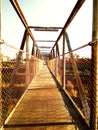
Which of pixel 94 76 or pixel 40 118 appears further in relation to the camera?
pixel 40 118

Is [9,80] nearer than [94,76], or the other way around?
[94,76]

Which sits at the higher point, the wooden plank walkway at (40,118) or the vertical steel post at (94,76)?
the vertical steel post at (94,76)

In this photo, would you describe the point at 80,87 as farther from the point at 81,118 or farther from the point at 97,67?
the point at 97,67

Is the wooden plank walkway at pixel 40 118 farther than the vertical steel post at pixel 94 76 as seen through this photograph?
Yes

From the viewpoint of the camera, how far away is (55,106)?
411 cm

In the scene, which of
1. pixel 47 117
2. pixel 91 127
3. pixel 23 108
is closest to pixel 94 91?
pixel 91 127

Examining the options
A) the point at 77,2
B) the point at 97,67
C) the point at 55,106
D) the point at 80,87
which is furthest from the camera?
the point at 55,106

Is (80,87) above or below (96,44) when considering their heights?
below

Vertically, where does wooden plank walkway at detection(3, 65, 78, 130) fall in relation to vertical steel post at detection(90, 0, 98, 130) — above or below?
below

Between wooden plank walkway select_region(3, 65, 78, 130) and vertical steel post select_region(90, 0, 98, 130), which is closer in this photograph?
vertical steel post select_region(90, 0, 98, 130)

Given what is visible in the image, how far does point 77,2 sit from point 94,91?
174 cm

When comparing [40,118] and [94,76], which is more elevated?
[94,76]

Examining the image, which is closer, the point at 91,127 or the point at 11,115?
the point at 91,127

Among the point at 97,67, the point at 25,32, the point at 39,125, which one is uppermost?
the point at 25,32
